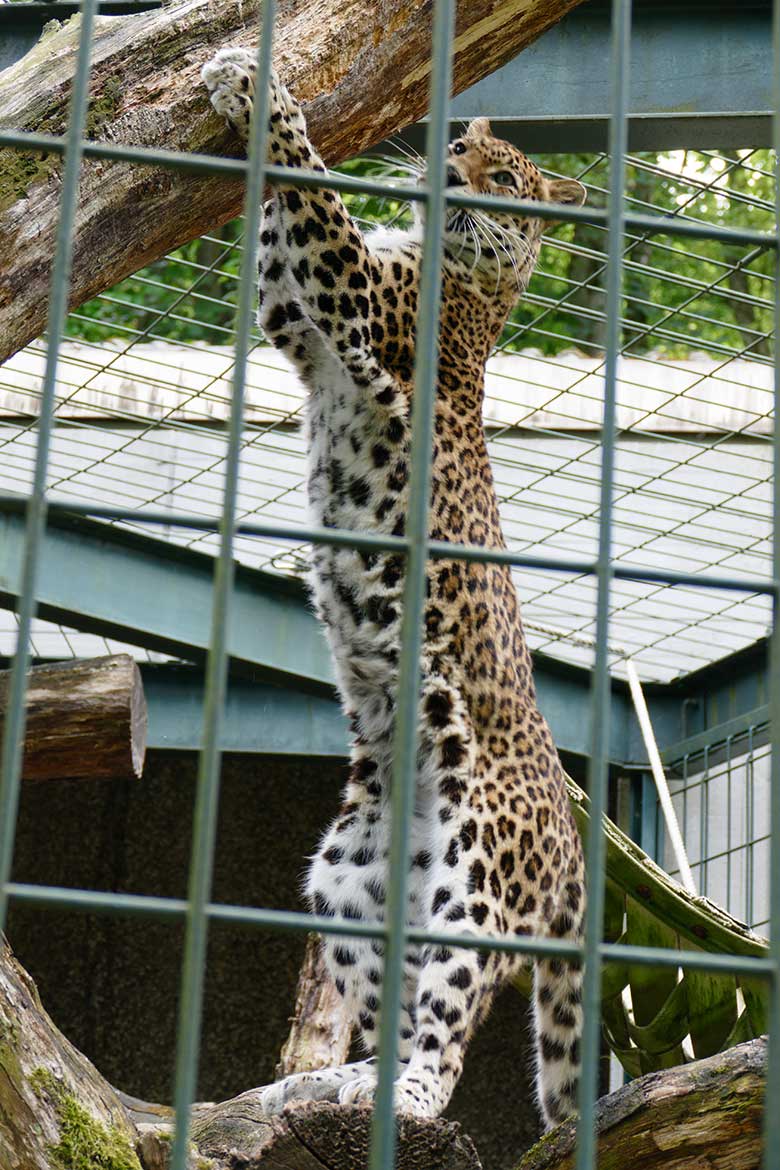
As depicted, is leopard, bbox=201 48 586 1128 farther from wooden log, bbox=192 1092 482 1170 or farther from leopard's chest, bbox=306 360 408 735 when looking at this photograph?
wooden log, bbox=192 1092 482 1170

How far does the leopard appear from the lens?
432cm

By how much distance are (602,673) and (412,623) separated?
0.27 meters

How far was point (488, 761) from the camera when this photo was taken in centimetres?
451

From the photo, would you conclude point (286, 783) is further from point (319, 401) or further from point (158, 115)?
point (158, 115)

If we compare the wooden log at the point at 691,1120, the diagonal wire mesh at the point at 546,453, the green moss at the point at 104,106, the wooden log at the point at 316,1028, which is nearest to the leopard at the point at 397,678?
the green moss at the point at 104,106

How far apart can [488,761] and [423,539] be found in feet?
8.01

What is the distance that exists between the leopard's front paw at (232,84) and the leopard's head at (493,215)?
1383mm

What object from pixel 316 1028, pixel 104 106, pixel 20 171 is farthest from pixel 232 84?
pixel 316 1028

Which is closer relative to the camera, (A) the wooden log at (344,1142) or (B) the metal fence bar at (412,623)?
(B) the metal fence bar at (412,623)

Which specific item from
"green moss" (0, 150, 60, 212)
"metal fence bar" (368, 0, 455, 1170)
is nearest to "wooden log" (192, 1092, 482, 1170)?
"metal fence bar" (368, 0, 455, 1170)

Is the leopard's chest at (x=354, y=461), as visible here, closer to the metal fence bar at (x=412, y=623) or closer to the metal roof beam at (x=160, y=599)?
the metal roof beam at (x=160, y=599)

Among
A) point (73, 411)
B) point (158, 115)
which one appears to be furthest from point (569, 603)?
point (158, 115)

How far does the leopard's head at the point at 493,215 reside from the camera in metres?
5.20

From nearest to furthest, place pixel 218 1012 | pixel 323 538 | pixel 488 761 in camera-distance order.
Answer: pixel 323 538 < pixel 488 761 < pixel 218 1012
